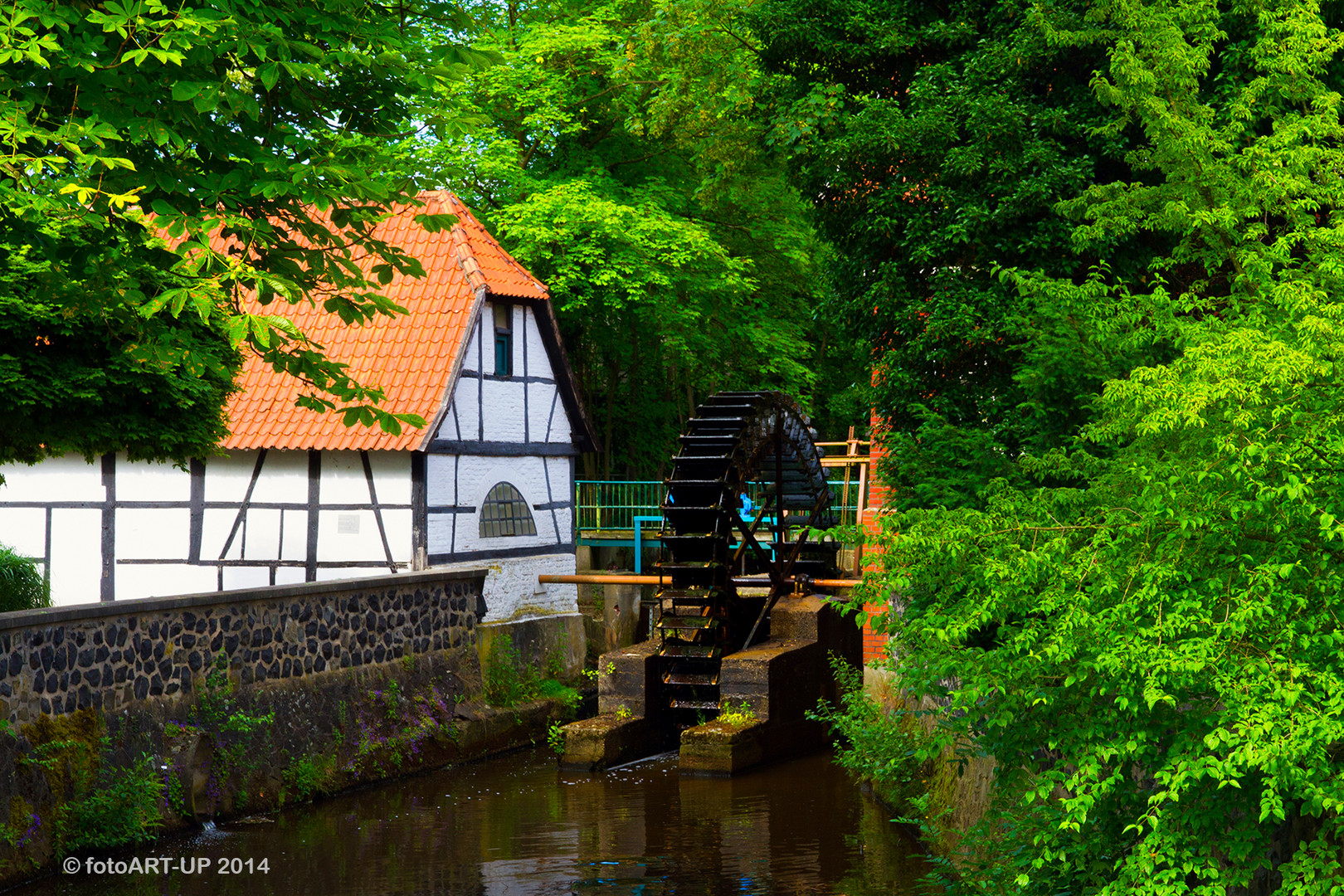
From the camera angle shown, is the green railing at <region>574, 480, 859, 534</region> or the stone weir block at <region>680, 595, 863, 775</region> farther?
the green railing at <region>574, 480, 859, 534</region>

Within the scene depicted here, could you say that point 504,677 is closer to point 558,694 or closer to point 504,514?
point 558,694

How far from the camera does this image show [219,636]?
1168 centimetres

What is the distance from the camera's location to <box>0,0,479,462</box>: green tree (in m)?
5.52

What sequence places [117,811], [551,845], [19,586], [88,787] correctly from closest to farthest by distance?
[88,787], [117,811], [551,845], [19,586]

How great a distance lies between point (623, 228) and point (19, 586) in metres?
11.0

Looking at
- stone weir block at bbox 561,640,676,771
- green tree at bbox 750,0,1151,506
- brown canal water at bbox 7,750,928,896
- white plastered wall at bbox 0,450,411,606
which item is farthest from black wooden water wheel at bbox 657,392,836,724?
green tree at bbox 750,0,1151,506

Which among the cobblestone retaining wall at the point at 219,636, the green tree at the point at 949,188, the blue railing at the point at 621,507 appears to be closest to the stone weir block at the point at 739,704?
the cobblestone retaining wall at the point at 219,636

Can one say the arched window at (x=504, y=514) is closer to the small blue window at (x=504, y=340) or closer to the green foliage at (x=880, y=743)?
the small blue window at (x=504, y=340)

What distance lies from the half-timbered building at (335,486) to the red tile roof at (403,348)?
24 mm

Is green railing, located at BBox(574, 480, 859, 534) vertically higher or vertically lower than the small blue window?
lower

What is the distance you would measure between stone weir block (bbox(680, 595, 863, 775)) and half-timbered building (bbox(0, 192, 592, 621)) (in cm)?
348

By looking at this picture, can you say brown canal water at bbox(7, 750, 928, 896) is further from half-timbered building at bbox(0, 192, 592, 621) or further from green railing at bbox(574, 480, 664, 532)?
green railing at bbox(574, 480, 664, 532)

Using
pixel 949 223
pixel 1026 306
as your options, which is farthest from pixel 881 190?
pixel 1026 306

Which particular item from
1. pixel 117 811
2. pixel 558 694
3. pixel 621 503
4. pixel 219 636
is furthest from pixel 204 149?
pixel 621 503
